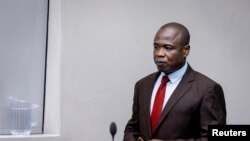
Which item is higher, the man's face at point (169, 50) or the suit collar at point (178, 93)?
the man's face at point (169, 50)

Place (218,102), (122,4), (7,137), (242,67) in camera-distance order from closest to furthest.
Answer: (218,102)
(7,137)
(122,4)
(242,67)

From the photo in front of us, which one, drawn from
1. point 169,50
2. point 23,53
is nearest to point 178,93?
point 169,50

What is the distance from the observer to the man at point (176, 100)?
204 cm

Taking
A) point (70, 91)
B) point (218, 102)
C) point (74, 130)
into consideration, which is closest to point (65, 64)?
point (70, 91)

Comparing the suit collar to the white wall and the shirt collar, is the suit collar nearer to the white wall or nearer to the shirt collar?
the shirt collar

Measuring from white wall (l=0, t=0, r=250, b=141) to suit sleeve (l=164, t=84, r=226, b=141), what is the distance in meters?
0.90

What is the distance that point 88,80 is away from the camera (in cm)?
282

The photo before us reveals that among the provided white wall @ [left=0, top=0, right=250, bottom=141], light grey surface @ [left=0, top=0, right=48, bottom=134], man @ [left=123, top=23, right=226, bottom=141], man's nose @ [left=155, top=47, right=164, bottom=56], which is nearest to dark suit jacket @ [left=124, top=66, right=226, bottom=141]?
man @ [left=123, top=23, right=226, bottom=141]

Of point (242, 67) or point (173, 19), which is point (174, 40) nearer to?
point (173, 19)

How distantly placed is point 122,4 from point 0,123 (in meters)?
1.13

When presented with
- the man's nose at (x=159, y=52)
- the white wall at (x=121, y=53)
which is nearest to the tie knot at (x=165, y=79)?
the man's nose at (x=159, y=52)

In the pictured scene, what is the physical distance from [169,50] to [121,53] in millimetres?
794

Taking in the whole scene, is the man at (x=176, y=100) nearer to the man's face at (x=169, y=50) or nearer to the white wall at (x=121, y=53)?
the man's face at (x=169, y=50)

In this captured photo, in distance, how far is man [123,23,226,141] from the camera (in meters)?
2.04
